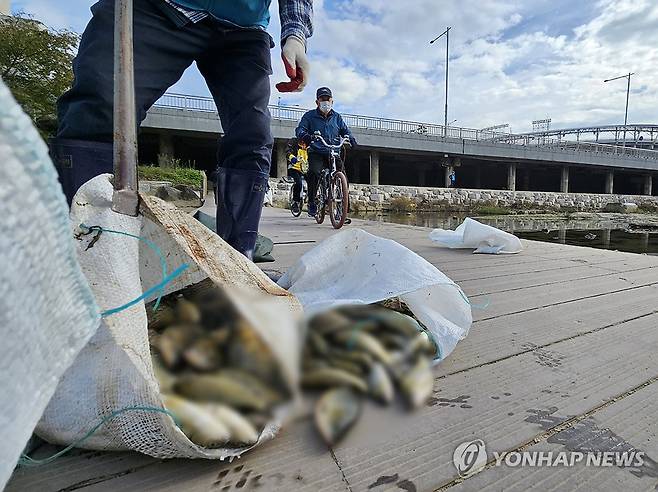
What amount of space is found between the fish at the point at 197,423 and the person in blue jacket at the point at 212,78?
2.48ft

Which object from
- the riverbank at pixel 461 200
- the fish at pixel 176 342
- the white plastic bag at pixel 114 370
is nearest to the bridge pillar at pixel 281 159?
the riverbank at pixel 461 200

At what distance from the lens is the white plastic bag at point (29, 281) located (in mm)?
275

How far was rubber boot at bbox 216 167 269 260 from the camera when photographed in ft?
4.63

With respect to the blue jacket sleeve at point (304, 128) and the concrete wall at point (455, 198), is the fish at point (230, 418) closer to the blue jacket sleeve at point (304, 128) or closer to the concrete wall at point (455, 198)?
the blue jacket sleeve at point (304, 128)

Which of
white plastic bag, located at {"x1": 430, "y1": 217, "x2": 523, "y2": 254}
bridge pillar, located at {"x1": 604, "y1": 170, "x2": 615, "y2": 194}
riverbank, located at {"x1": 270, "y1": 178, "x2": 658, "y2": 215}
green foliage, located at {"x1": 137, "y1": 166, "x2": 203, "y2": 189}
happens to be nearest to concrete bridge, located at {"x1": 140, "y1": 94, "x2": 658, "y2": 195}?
bridge pillar, located at {"x1": 604, "y1": 170, "x2": 615, "y2": 194}

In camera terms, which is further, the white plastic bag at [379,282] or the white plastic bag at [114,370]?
the white plastic bag at [379,282]

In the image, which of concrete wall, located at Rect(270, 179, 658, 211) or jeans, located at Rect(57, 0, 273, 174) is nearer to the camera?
jeans, located at Rect(57, 0, 273, 174)

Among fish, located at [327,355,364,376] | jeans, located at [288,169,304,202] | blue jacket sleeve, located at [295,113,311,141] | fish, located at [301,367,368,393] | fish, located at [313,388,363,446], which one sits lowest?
fish, located at [313,388,363,446]

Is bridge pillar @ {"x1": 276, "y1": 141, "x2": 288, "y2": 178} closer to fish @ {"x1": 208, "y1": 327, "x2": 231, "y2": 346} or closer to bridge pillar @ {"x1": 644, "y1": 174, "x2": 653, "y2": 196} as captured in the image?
fish @ {"x1": 208, "y1": 327, "x2": 231, "y2": 346}

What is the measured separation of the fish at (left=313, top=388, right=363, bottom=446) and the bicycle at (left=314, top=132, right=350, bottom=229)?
402 cm

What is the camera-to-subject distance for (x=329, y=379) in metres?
0.28

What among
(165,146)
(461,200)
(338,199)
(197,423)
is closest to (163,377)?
(197,423)

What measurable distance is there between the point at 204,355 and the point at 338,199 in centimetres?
418

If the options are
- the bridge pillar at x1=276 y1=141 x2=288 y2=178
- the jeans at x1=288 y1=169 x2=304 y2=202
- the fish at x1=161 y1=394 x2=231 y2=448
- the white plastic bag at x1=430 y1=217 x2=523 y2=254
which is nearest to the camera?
the fish at x1=161 y1=394 x2=231 y2=448
